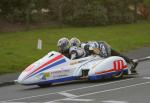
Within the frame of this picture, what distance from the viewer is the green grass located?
95.2ft

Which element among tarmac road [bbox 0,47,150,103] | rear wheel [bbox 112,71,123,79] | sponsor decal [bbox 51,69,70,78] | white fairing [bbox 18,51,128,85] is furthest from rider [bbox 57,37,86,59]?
rear wheel [bbox 112,71,123,79]

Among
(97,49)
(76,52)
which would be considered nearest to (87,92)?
(76,52)

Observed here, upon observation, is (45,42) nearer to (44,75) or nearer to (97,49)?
(97,49)

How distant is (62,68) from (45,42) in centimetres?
1809

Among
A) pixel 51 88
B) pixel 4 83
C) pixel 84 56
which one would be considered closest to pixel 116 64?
pixel 84 56

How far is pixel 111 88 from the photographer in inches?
714

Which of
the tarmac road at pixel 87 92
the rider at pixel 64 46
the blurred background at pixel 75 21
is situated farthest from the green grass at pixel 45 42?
the tarmac road at pixel 87 92

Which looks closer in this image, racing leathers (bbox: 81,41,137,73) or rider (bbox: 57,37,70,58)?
rider (bbox: 57,37,70,58)

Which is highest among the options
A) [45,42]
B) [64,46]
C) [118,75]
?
[45,42]

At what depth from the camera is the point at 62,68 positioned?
20.0 metres

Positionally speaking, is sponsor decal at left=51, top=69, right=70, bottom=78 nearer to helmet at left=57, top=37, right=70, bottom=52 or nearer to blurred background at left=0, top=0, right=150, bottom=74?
helmet at left=57, top=37, right=70, bottom=52

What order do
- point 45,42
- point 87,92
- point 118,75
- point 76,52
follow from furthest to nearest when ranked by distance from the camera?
1. point 45,42
2. point 118,75
3. point 76,52
4. point 87,92

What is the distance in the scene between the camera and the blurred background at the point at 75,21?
4135 centimetres

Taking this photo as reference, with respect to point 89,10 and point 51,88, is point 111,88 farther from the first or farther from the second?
point 89,10
